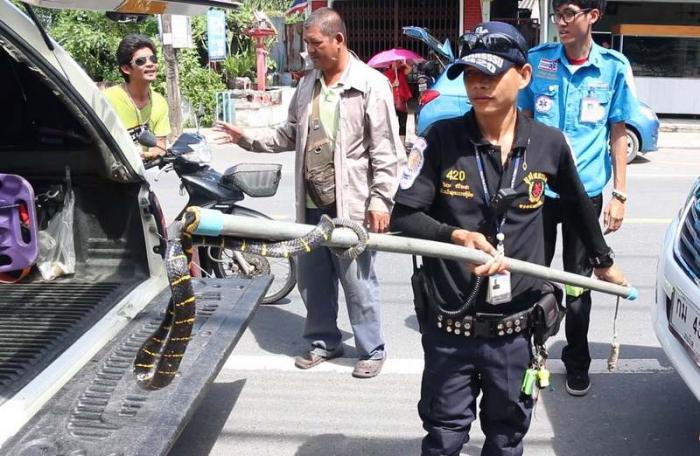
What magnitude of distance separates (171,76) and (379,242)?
37.6 ft

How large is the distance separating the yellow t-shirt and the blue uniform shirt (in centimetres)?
232

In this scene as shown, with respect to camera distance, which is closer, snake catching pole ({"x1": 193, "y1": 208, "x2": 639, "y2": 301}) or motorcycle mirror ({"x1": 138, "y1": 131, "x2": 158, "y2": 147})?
snake catching pole ({"x1": 193, "y1": 208, "x2": 639, "y2": 301})

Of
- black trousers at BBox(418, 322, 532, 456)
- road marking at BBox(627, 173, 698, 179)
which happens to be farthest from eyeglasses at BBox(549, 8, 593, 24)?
road marking at BBox(627, 173, 698, 179)

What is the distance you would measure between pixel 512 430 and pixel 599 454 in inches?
35.3

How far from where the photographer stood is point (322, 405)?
3.73 meters

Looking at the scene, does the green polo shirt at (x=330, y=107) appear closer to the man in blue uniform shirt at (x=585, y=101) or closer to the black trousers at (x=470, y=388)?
the man in blue uniform shirt at (x=585, y=101)

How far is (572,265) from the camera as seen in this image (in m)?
2.92

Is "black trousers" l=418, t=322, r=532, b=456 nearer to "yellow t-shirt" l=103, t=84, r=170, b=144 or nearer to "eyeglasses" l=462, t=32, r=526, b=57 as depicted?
"eyeglasses" l=462, t=32, r=526, b=57

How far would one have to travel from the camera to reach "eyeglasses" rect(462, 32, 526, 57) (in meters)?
2.31

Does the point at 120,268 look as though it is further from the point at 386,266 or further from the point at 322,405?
the point at 386,266

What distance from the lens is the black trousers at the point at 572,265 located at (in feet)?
9.08

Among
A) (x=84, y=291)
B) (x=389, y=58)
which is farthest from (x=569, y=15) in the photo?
(x=389, y=58)

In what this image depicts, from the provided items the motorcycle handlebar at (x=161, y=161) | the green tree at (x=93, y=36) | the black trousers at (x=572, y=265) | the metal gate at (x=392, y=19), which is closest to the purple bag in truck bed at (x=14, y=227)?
the motorcycle handlebar at (x=161, y=161)

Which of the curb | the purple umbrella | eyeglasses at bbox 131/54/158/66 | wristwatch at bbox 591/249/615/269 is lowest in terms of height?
the curb
